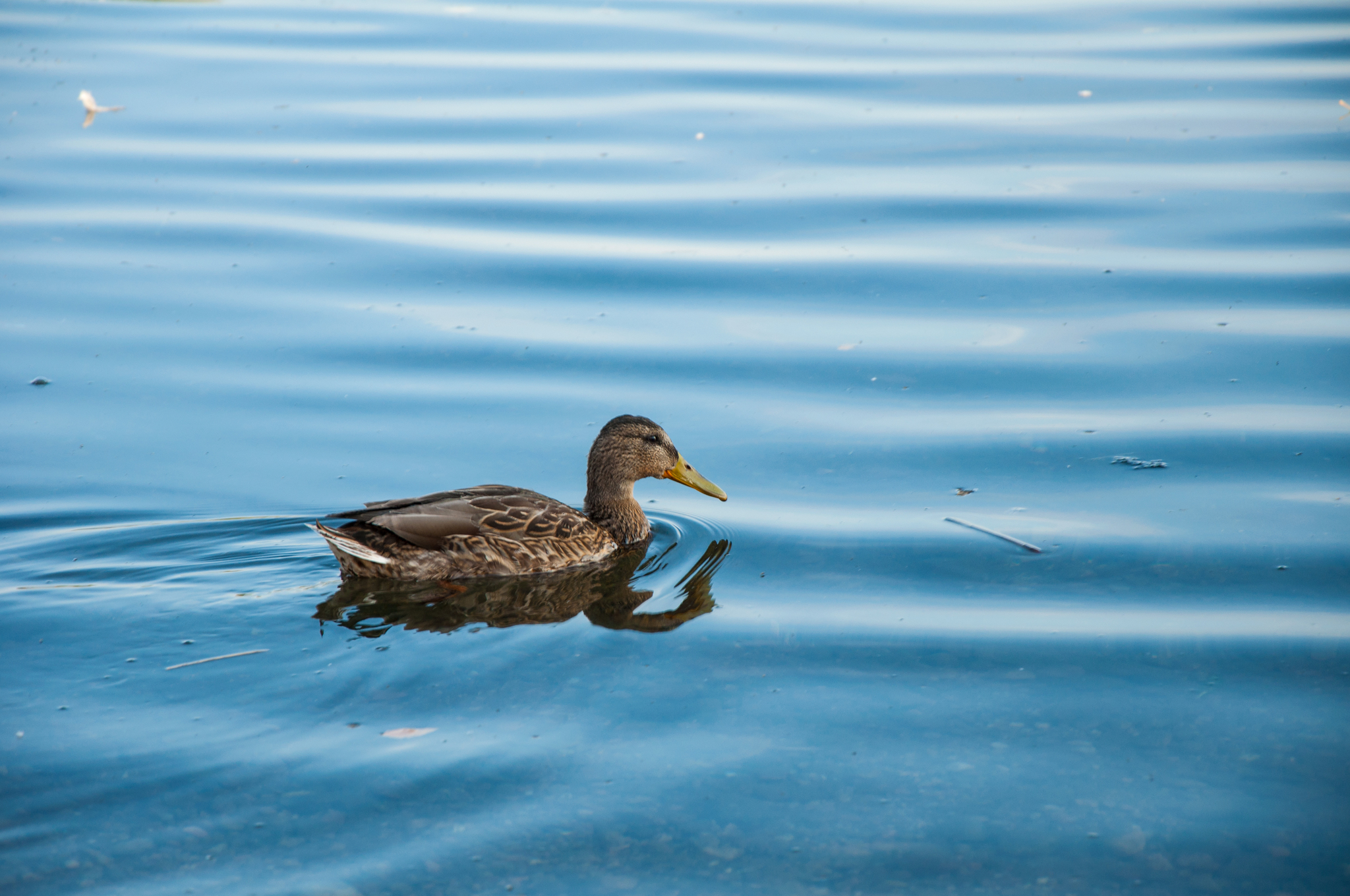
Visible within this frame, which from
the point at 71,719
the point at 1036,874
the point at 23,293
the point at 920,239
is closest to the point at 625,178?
the point at 920,239

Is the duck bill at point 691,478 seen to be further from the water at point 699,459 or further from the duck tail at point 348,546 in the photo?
the duck tail at point 348,546

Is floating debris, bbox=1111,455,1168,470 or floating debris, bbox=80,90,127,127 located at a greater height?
floating debris, bbox=80,90,127,127

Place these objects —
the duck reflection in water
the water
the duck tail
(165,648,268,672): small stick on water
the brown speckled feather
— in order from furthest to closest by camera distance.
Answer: the brown speckled feather, the duck tail, the duck reflection in water, (165,648,268,672): small stick on water, the water

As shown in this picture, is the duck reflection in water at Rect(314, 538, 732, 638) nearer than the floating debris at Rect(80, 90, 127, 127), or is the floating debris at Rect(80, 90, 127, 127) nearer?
the duck reflection in water at Rect(314, 538, 732, 638)

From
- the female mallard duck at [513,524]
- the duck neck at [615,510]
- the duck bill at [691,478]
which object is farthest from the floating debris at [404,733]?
the duck bill at [691,478]

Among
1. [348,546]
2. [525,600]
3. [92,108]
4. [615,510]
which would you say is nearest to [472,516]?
[525,600]

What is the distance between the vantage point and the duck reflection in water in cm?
635

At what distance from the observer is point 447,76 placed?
15531 mm

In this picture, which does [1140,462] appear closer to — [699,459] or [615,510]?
[699,459]

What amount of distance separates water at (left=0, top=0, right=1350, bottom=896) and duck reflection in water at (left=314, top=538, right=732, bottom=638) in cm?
4

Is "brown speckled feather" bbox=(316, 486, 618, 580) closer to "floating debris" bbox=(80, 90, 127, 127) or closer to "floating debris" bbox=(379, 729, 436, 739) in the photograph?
"floating debris" bbox=(379, 729, 436, 739)

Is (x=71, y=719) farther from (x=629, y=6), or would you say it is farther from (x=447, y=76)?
(x=629, y=6)

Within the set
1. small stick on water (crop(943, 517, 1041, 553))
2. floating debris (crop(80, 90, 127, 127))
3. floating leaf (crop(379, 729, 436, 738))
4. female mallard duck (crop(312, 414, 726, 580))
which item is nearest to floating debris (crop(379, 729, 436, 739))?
floating leaf (crop(379, 729, 436, 738))

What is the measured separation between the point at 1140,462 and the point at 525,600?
3733 mm
